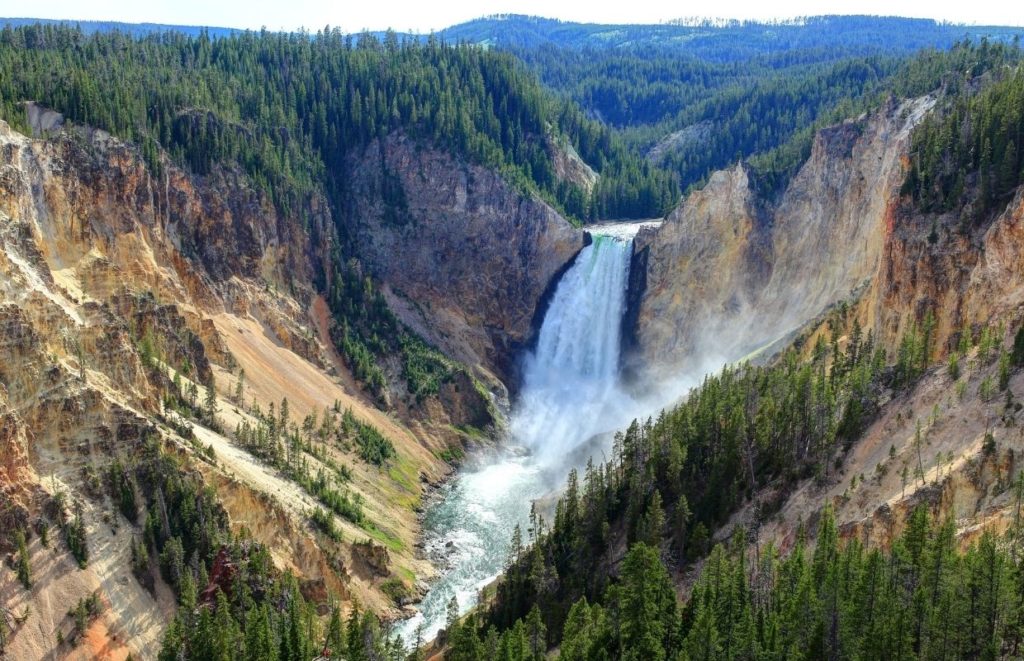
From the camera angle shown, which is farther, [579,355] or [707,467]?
[579,355]

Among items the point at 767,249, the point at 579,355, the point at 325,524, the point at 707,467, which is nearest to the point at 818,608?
the point at 707,467

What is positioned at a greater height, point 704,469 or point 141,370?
point 141,370

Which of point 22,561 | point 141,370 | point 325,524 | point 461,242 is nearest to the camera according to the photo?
point 22,561

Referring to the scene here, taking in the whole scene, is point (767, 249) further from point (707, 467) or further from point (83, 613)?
point (83, 613)

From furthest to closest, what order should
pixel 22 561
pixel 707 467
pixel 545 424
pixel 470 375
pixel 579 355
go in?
pixel 579 355
pixel 545 424
pixel 470 375
pixel 707 467
pixel 22 561

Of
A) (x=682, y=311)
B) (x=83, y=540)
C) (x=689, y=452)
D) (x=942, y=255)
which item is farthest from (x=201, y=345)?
(x=942, y=255)

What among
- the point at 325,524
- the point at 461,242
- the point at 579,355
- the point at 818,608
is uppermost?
the point at 461,242

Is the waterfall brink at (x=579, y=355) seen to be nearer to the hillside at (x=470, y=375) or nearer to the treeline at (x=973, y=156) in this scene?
the hillside at (x=470, y=375)

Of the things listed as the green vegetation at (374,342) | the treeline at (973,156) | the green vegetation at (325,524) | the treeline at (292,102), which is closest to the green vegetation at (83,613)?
the green vegetation at (325,524)
